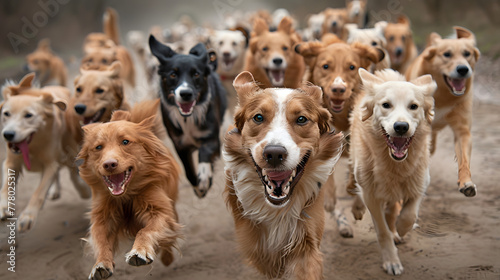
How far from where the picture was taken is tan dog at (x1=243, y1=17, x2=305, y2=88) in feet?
19.6

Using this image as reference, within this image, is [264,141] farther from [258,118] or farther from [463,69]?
[463,69]

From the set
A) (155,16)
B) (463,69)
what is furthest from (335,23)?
(155,16)

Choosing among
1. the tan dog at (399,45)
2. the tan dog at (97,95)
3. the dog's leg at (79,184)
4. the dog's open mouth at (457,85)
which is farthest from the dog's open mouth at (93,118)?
the tan dog at (399,45)

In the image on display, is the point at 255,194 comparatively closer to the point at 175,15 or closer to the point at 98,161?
the point at 98,161

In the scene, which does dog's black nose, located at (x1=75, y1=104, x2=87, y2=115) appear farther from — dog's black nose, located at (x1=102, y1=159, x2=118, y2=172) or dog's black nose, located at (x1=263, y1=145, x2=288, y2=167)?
dog's black nose, located at (x1=263, y1=145, x2=288, y2=167)

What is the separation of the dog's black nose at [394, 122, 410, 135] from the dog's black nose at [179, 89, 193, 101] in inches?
85.7

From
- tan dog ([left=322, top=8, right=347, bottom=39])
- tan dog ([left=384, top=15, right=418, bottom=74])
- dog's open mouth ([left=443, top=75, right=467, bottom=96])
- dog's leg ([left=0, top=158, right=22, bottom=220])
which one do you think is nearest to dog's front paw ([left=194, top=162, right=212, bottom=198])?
dog's leg ([left=0, top=158, right=22, bottom=220])

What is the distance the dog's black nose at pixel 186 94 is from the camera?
4.86 m

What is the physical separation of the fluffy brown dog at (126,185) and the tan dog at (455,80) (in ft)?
9.59

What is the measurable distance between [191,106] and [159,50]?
31.3 inches

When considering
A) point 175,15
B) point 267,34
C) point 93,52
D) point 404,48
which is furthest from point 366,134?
point 175,15

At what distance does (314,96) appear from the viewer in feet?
11.1

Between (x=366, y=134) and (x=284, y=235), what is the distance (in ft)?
4.04

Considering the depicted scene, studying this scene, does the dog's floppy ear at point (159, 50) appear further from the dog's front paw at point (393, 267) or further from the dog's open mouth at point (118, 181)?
the dog's front paw at point (393, 267)
